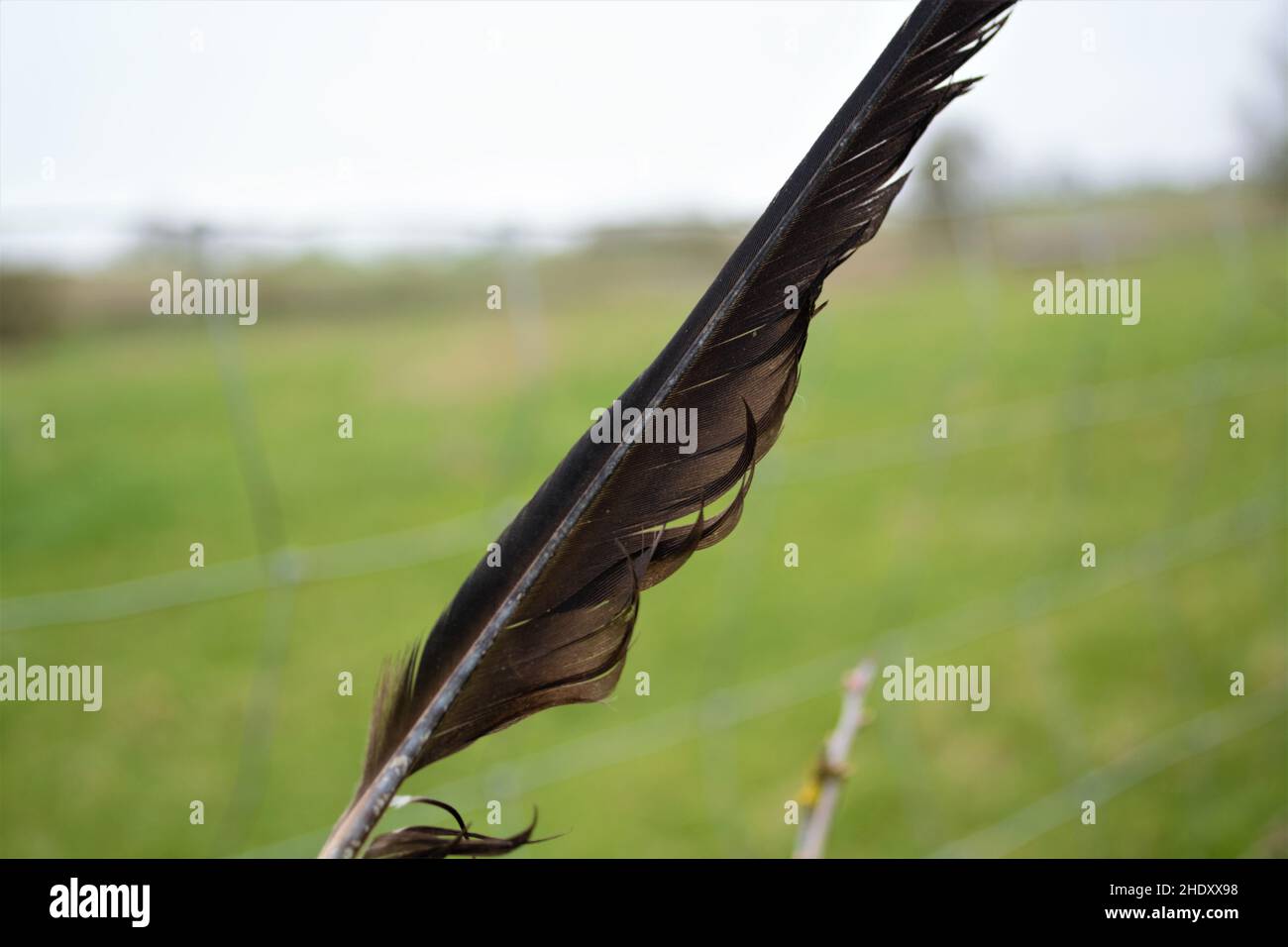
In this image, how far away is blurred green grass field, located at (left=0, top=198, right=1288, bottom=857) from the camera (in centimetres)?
266

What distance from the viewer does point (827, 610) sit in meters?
5.48

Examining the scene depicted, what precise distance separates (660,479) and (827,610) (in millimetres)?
4977

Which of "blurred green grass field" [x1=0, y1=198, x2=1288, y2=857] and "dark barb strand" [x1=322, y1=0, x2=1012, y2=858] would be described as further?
"blurred green grass field" [x1=0, y1=198, x2=1288, y2=857]

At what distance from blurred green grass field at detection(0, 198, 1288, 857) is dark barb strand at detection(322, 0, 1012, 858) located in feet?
1.33

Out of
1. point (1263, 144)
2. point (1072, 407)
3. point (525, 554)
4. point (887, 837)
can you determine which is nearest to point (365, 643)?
point (887, 837)

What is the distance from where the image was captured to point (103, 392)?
37.1 feet

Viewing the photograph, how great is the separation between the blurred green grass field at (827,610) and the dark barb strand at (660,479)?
40 cm
